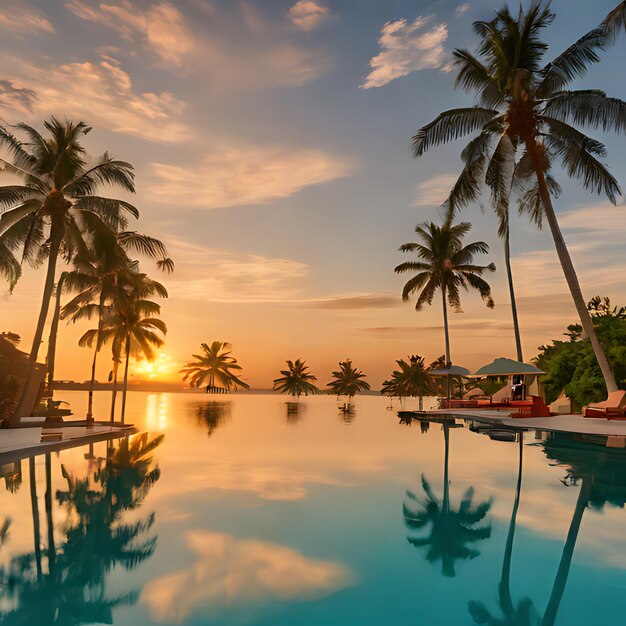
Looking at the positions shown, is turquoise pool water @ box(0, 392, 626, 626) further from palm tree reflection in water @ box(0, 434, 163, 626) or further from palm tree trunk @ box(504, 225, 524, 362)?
palm tree trunk @ box(504, 225, 524, 362)

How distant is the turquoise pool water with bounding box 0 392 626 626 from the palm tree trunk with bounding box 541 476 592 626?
2cm

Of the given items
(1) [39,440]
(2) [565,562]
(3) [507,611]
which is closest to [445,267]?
(1) [39,440]

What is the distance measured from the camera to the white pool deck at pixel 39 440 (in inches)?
476

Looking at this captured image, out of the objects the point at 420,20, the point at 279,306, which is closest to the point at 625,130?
the point at 420,20

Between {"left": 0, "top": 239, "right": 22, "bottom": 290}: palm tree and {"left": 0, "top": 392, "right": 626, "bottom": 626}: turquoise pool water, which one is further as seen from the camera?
{"left": 0, "top": 239, "right": 22, "bottom": 290}: palm tree

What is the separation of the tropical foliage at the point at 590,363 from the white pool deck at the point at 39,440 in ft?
69.2

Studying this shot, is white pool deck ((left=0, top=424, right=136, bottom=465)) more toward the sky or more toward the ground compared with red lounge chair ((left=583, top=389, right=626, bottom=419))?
more toward the ground

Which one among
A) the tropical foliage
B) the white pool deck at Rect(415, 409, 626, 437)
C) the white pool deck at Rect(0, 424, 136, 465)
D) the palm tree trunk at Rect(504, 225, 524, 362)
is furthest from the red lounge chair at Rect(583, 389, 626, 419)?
the white pool deck at Rect(0, 424, 136, 465)

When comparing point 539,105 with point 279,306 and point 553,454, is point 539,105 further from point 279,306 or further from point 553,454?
point 279,306

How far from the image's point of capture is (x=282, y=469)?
1153cm

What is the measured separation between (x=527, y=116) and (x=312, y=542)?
17826 mm

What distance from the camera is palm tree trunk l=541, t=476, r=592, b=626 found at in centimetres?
453

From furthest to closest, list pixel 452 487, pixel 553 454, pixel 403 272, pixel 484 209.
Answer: pixel 403 272 → pixel 484 209 → pixel 553 454 → pixel 452 487

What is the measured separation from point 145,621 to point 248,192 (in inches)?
786
